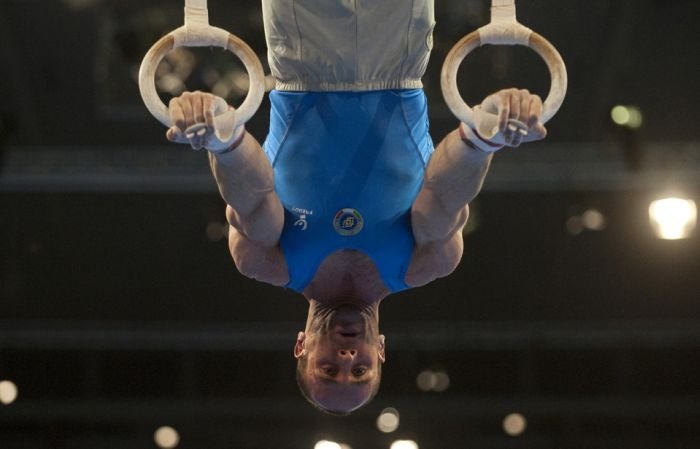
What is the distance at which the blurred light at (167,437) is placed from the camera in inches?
443

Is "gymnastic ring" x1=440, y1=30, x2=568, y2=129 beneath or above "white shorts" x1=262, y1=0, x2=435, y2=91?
beneath

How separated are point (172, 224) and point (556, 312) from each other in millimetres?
3606

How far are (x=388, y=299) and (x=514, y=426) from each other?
263cm

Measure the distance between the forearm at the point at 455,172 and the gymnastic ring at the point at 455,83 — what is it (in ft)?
0.59

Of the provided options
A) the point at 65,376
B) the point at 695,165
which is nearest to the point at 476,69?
the point at 695,165

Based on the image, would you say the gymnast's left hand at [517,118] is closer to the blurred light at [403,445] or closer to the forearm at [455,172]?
the forearm at [455,172]

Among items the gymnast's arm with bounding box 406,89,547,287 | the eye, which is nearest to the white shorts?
the gymnast's arm with bounding box 406,89,547,287

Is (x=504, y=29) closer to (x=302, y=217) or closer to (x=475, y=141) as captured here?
(x=475, y=141)

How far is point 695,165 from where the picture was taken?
7.89 meters

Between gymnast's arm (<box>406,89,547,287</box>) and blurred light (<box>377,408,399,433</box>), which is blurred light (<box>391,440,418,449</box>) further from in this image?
gymnast's arm (<box>406,89,547,287</box>)

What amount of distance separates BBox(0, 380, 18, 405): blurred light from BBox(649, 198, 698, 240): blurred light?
6451 millimetres

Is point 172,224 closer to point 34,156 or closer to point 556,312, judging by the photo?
point 34,156

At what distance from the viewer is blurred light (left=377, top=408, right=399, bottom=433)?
11203mm

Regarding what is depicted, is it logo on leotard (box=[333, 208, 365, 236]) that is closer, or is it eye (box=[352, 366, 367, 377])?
logo on leotard (box=[333, 208, 365, 236])
